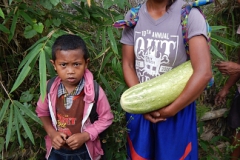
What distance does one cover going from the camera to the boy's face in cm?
153

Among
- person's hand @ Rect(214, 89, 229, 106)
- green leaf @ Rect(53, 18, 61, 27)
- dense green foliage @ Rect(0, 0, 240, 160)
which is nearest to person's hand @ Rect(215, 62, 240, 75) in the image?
dense green foliage @ Rect(0, 0, 240, 160)

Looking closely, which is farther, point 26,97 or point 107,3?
point 26,97

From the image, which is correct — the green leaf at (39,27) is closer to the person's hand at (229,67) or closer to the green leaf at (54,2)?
the green leaf at (54,2)

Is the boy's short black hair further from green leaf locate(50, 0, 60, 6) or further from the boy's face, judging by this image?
green leaf locate(50, 0, 60, 6)

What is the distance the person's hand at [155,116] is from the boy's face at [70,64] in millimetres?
404

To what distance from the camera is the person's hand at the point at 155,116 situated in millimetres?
Answer: 1482

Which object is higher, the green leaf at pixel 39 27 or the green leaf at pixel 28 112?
the green leaf at pixel 39 27

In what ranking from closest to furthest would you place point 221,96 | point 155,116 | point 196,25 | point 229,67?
1. point 196,25
2. point 155,116
3. point 229,67
4. point 221,96

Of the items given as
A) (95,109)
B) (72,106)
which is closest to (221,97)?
(95,109)

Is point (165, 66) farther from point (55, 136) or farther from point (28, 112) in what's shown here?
point (28, 112)

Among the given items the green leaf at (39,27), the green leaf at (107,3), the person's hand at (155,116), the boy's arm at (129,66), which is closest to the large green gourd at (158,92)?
the person's hand at (155,116)

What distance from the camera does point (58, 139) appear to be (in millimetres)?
1575

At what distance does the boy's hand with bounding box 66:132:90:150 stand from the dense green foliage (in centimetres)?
20

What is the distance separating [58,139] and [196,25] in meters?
0.88
